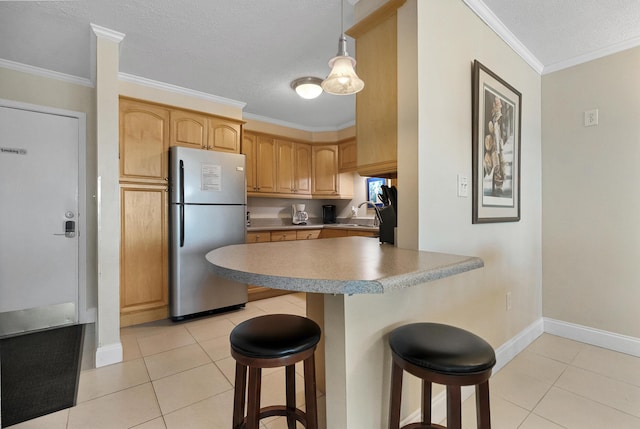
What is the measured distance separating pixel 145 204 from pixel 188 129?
35.3 inches

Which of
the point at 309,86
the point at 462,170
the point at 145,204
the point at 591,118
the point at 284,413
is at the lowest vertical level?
the point at 284,413

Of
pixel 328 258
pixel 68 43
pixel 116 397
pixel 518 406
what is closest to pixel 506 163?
pixel 518 406

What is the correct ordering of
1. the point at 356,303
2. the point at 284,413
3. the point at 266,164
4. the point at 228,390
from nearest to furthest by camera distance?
the point at 356,303, the point at 284,413, the point at 228,390, the point at 266,164

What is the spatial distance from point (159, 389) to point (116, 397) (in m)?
0.22

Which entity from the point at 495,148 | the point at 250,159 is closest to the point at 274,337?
the point at 495,148

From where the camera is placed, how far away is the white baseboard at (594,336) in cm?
222

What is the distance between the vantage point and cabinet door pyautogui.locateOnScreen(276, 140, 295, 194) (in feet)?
13.5

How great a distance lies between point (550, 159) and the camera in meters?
2.58

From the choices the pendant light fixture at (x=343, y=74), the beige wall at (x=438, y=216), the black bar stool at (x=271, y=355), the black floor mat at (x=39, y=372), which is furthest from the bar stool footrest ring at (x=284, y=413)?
the pendant light fixture at (x=343, y=74)

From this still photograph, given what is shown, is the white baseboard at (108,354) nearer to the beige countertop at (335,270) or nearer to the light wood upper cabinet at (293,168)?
the beige countertop at (335,270)

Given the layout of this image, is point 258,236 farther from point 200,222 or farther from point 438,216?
point 438,216

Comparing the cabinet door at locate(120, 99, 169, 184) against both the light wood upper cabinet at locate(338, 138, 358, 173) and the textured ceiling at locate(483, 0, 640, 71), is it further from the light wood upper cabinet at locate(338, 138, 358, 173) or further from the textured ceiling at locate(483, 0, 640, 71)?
the textured ceiling at locate(483, 0, 640, 71)

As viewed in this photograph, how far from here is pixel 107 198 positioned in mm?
2074

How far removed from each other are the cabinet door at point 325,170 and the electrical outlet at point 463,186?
2.84 meters
